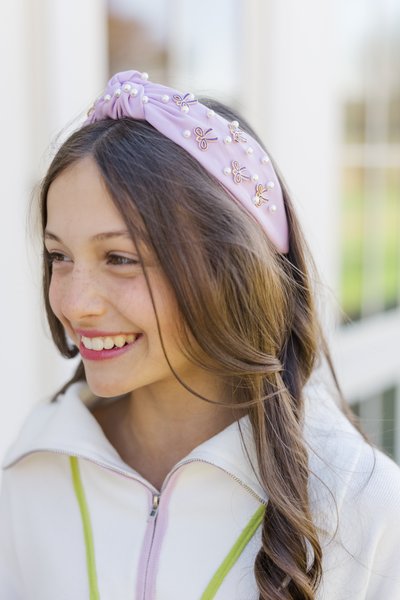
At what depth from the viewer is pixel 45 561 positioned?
1.46 meters

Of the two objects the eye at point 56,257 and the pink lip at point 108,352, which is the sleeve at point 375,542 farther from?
the eye at point 56,257

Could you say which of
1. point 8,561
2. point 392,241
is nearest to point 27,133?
point 8,561

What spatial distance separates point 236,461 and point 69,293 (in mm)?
395

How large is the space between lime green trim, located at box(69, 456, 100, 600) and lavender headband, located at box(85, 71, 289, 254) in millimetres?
557

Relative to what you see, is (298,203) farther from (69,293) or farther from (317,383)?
(69,293)

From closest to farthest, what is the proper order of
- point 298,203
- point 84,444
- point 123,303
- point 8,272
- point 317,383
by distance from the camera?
1. point 123,303
2. point 84,444
3. point 317,383
4. point 8,272
5. point 298,203

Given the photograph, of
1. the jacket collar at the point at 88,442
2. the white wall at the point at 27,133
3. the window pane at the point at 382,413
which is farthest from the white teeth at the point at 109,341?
the window pane at the point at 382,413

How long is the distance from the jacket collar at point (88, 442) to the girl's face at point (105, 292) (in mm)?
151

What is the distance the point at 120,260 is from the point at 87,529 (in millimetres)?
503

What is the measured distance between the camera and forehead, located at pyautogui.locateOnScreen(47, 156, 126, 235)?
1.25 m

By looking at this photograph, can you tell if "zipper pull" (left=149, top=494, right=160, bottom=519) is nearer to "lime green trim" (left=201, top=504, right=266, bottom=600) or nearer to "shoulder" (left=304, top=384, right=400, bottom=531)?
"lime green trim" (left=201, top=504, right=266, bottom=600)

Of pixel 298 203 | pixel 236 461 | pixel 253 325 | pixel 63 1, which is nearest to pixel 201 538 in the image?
pixel 236 461

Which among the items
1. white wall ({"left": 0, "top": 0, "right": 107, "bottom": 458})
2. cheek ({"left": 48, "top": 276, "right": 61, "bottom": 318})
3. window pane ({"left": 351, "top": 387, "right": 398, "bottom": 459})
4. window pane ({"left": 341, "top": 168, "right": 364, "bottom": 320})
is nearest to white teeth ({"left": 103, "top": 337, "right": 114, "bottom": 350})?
cheek ({"left": 48, "top": 276, "right": 61, "bottom": 318})

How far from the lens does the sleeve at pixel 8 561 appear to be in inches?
59.6
